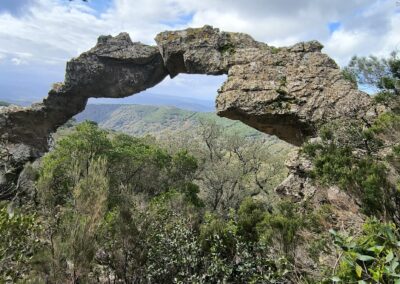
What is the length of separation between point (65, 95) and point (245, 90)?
14.3m

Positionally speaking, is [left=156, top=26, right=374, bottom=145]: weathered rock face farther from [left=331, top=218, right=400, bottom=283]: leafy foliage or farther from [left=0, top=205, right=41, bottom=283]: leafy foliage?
[left=331, top=218, right=400, bottom=283]: leafy foliage

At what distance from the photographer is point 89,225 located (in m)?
14.6

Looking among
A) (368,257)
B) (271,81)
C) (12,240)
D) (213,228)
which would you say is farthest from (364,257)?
(271,81)

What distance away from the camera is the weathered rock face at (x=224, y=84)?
65.3 ft

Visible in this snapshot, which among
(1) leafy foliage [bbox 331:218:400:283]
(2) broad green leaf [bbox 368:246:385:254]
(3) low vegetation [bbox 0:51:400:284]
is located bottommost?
(3) low vegetation [bbox 0:51:400:284]

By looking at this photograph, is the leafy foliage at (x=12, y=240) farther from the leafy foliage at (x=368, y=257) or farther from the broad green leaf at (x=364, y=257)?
the broad green leaf at (x=364, y=257)

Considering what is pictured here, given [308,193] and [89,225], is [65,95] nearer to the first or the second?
[89,225]

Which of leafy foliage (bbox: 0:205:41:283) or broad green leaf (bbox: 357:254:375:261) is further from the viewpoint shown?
leafy foliage (bbox: 0:205:41:283)

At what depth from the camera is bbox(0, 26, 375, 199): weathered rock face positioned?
19906mm

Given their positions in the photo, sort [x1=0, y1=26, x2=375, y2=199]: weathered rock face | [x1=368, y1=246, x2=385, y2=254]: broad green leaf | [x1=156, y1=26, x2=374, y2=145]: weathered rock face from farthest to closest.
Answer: [x1=0, y1=26, x2=375, y2=199]: weathered rock face, [x1=156, y1=26, x2=374, y2=145]: weathered rock face, [x1=368, y1=246, x2=385, y2=254]: broad green leaf

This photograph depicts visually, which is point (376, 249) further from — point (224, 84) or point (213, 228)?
point (224, 84)

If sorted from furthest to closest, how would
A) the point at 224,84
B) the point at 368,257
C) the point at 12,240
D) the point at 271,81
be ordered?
the point at 224,84 → the point at 271,81 → the point at 12,240 → the point at 368,257

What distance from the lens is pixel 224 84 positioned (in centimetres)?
2136

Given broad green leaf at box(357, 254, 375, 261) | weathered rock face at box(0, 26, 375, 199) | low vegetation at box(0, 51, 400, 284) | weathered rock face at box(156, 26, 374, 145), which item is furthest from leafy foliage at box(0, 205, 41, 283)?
weathered rock face at box(156, 26, 374, 145)
